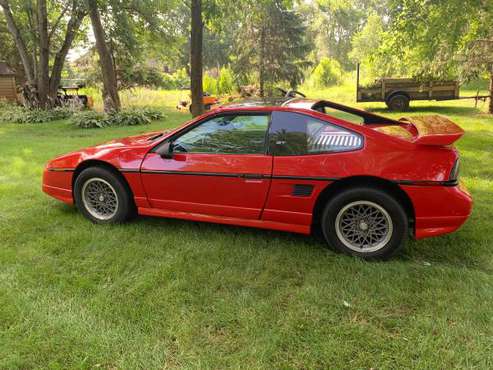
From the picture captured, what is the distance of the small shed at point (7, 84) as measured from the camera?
69.0 feet

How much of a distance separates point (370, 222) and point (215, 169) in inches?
59.3

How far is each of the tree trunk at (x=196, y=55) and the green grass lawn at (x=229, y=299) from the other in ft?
17.8

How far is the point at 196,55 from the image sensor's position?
346 inches

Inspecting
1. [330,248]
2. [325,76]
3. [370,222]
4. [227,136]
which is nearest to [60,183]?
[227,136]

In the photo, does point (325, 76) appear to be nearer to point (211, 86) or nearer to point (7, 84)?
point (211, 86)

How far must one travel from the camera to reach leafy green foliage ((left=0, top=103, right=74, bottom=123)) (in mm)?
14531

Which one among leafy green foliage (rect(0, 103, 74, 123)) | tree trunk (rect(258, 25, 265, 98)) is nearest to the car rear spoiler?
leafy green foliage (rect(0, 103, 74, 123))

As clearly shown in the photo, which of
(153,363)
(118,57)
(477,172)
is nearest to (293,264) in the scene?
(153,363)

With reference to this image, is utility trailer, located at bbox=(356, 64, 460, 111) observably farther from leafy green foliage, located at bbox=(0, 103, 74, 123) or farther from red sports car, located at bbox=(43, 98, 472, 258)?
leafy green foliage, located at bbox=(0, 103, 74, 123)

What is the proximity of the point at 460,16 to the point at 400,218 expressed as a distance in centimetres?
543

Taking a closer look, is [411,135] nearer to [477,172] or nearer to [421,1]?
[477,172]

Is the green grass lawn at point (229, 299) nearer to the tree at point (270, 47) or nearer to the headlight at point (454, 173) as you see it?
the headlight at point (454, 173)

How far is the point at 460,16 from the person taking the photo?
6641 millimetres

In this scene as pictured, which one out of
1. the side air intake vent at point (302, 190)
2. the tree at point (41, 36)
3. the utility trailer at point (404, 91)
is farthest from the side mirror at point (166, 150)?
the tree at point (41, 36)
